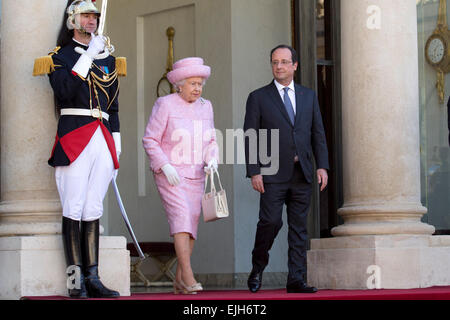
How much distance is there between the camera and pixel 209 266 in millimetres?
12547

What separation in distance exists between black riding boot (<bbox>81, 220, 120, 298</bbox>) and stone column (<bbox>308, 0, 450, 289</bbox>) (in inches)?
95.2

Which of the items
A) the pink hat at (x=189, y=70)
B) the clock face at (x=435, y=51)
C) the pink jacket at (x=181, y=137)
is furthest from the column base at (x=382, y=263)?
the clock face at (x=435, y=51)

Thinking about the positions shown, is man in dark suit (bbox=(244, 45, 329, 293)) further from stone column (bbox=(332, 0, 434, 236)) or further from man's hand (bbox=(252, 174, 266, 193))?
stone column (bbox=(332, 0, 434, 236))

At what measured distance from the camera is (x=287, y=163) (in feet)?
30.3

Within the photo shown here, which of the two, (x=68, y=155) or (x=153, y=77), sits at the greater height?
(x=153, y=77)

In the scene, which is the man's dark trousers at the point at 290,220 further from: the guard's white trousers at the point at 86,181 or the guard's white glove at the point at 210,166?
the guard's white trousers at the point at 86,181

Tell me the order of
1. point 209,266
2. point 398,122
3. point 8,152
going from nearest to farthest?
point 8,152 → point 398,122 → point 209,266

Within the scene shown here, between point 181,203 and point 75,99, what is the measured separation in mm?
1291

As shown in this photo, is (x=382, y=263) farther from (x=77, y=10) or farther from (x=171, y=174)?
(x=77, y=10)

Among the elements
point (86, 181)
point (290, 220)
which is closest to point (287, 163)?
point (290, 220)

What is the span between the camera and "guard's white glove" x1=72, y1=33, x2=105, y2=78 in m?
8.33
